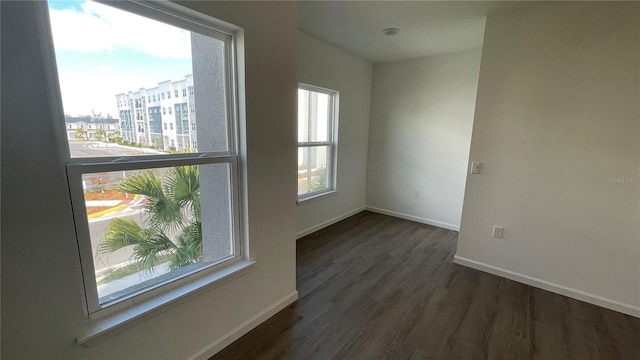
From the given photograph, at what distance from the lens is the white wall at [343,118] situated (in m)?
3.27

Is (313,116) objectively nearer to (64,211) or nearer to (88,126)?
(88,126)

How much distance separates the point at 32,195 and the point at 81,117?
0.37m

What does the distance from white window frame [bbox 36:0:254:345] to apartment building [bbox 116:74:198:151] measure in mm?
85

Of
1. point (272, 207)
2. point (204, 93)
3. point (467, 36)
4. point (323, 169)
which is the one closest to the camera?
point (204, 93)

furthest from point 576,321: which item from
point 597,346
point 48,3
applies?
point 48,3

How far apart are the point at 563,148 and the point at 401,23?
191 cm

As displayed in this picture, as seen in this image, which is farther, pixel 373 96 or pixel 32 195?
pixel 373 96

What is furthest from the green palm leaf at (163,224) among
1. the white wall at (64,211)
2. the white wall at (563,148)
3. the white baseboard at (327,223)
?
the white wall at (563,148)

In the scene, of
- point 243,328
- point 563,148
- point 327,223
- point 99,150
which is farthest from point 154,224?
point 563,148

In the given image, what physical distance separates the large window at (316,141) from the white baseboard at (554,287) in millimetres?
2010

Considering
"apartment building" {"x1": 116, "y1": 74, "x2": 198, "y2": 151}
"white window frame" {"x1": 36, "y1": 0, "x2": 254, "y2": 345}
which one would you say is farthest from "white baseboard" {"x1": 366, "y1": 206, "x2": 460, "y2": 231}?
"apartment building" {"x1": 116, "y1": 74, "x2": 198, "y2": 151}

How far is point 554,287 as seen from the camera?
2.44m

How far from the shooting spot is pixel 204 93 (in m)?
1.54

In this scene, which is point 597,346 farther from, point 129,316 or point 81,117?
point 81,117
